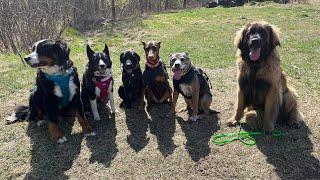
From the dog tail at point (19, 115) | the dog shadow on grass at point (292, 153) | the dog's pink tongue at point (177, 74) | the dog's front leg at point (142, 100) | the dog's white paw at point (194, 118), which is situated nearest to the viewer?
the dog shadow on grass at point (292, 153)

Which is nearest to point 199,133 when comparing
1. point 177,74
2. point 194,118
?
point 194,118

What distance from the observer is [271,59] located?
4.89m

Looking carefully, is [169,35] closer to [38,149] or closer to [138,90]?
[138,90]

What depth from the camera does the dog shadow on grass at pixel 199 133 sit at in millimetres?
4921

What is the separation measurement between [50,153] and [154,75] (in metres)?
2.06

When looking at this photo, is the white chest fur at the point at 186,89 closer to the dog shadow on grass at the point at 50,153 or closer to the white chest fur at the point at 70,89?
the white chest fur at the point at 70,89

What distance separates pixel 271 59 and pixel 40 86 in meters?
3.36

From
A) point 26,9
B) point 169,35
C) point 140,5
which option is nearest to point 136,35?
point 169,35

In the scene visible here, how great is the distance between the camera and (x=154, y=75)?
5.93 meters

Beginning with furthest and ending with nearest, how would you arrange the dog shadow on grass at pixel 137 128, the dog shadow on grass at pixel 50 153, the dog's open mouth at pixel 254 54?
the dog shadow on grass at pixel 137 128
the dog's open mouth at pixel 254 54
the dog shadow on grass at pixel 50 153

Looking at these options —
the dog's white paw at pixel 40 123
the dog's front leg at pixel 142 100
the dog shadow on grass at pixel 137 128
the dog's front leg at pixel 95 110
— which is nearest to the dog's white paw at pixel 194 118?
the dog shadow on grass at pixel 137 128

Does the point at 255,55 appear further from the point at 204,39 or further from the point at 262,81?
the point at 204,39

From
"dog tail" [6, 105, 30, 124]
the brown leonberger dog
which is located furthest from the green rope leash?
"dog tail" [6, 105, 30, 124]

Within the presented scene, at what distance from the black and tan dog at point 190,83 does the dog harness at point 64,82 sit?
62.1 inches
